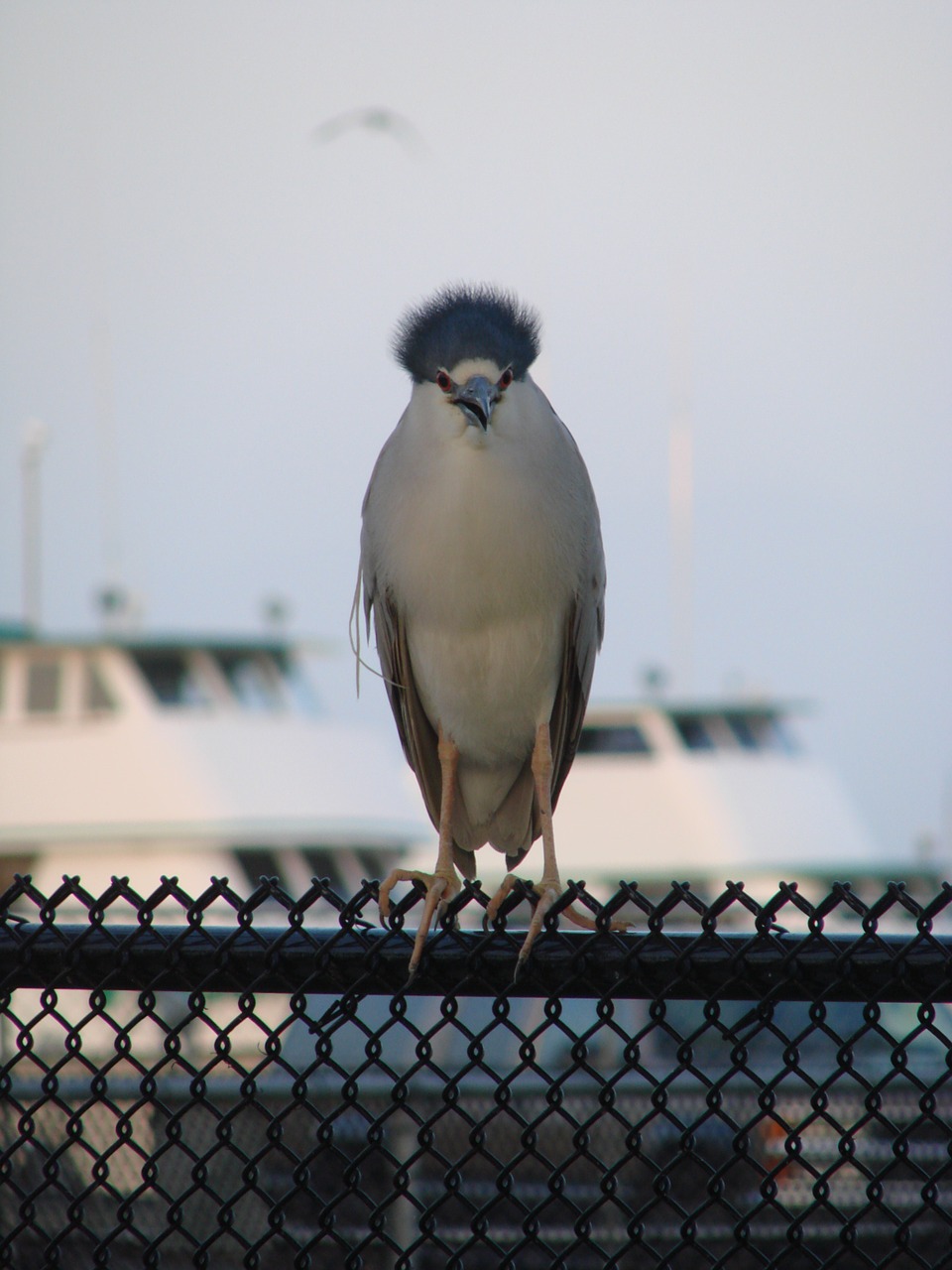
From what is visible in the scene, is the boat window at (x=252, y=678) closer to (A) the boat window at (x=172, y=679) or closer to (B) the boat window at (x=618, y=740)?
(A) the boat window at (x=172, y=679)

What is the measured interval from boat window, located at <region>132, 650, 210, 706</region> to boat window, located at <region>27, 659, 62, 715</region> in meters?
0.93

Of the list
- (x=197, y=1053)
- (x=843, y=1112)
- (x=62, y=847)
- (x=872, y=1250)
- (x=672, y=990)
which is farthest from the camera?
(x=62, y=847)

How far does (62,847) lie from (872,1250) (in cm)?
1103

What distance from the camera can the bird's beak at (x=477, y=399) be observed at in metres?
2.88

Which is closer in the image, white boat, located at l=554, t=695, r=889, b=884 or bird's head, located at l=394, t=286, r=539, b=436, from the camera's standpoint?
bird's head, located at l=394, t=286, r=539, b=436

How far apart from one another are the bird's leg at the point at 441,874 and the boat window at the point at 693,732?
14.6 metres

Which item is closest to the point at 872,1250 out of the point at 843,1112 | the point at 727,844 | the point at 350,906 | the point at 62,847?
the point at 843,1112

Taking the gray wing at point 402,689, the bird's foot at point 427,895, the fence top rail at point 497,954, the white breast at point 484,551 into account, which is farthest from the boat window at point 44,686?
the fence top rail at point 497,954

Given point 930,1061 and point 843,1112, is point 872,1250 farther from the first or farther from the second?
point 930,1061

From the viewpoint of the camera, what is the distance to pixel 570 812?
17453 millimetres

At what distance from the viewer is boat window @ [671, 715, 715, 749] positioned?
17922 millimetres

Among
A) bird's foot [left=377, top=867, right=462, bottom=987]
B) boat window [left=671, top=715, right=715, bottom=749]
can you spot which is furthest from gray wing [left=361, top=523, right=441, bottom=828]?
boat window [left=671, top=715, right=715, bottom=749]

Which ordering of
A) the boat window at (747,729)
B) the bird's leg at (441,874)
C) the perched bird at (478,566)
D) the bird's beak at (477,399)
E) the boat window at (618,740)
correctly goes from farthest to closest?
the boat window at (747,729) → the boat window at (618,740) → the perched bird at (478,566) → the bird's beak at (477,399) → the bird's leg at (441,874)

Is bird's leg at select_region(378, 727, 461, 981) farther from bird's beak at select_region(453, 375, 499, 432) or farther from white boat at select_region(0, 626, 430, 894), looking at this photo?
white boat at select_region(0, 626, 430, 894)
